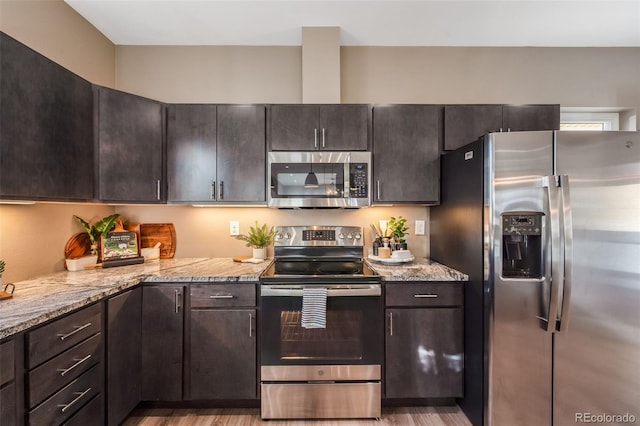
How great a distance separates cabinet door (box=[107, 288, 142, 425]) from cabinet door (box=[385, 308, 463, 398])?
5.23 feet

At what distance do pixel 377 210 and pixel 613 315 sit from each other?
1.59 meters

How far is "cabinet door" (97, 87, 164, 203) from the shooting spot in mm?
1980

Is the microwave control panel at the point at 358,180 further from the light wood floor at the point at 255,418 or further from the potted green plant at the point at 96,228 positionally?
the potted green plant at the point at 96,228

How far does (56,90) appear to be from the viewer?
1.63 meters

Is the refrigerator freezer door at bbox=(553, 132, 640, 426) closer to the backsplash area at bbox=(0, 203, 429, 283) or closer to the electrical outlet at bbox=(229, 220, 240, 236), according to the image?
the backsplash area at bbox=(0, 203, 429, 283)

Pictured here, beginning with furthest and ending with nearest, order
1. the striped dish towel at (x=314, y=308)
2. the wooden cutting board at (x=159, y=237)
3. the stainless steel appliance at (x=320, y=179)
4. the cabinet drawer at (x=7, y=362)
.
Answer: the wooden cutting board at (x=159, y=237) → the stainless steel appliance at (x=320, y=179) → the striped dish towel at (x=314, y=308) → the cabinet drawer at (x=7, y=362)

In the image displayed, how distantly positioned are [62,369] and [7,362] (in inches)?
11.6

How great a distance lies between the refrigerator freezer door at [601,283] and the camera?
5.22 ft

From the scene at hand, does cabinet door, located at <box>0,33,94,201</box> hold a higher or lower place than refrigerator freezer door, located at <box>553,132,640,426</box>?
higher

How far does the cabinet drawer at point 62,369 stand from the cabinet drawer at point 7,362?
94mm

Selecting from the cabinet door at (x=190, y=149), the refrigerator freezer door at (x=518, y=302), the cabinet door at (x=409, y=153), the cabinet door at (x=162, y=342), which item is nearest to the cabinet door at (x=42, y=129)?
the cabinet door at (x=190, y=149)

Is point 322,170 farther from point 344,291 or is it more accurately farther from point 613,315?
point 613,315

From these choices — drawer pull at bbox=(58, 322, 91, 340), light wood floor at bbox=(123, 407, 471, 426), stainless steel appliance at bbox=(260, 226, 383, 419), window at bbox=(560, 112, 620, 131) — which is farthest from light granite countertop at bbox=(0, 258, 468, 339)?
window at bbox=(560, 112, 620, 131)

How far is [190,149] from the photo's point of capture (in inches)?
88.7
